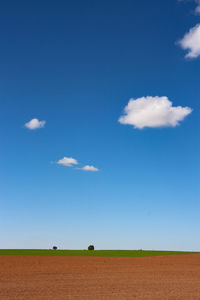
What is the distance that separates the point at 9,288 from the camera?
66.6 feet

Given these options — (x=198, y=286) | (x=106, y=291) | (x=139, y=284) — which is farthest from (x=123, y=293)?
(x=198, y=286)

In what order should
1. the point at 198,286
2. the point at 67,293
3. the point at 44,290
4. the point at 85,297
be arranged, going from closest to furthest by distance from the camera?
the point at 85,297, the point at 67,293, the point at 44,290, the point at 198,286

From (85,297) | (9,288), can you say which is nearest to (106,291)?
(85,297)

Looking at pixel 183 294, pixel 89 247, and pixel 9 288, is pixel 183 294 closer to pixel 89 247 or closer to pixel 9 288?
pixel 9 288

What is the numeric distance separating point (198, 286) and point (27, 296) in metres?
11.2

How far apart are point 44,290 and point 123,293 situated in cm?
460

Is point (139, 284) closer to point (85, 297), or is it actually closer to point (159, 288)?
point (159, 288)

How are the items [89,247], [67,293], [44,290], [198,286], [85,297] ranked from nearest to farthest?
[85,297], [67,293], [44,290], [198,286], [89,247]

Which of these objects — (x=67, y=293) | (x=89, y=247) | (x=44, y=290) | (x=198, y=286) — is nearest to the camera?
(x=67, y=293)

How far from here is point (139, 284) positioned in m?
22.4

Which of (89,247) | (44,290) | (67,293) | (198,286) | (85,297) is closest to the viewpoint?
(85,297)

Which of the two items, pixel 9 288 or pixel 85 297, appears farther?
pixel 9 288

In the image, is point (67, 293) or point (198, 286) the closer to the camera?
point (67, 293)

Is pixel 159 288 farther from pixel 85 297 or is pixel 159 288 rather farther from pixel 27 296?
pixel 27 296
